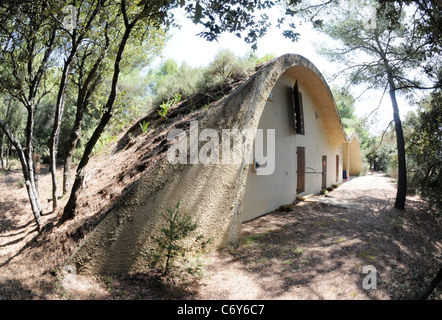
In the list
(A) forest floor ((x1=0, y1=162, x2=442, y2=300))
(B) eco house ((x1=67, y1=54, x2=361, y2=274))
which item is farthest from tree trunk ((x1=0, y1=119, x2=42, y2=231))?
(B) eco house ((x1=67, y1=54, x2=361, y2=274))

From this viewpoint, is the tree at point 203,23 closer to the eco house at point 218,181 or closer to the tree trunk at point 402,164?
the eco house at point 218,181

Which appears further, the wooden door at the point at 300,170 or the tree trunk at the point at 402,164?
the wooden door at the point at 300,170

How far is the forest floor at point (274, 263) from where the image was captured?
366 centimetres

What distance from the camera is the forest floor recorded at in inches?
144

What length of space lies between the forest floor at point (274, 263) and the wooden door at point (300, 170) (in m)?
2.73

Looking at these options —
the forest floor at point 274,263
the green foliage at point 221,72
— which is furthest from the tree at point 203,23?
the green foliage at point 221,72

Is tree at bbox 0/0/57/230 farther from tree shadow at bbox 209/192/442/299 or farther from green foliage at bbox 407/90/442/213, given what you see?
green foliage at bbox 407/90/442/213

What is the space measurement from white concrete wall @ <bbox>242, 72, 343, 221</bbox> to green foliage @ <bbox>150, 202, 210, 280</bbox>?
2.99 meters

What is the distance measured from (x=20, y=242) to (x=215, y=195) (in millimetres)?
4419

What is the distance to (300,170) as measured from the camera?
10.2 m

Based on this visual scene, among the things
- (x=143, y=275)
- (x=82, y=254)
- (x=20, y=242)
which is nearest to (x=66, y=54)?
(x=20, y=242)

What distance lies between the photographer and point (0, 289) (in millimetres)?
3385
